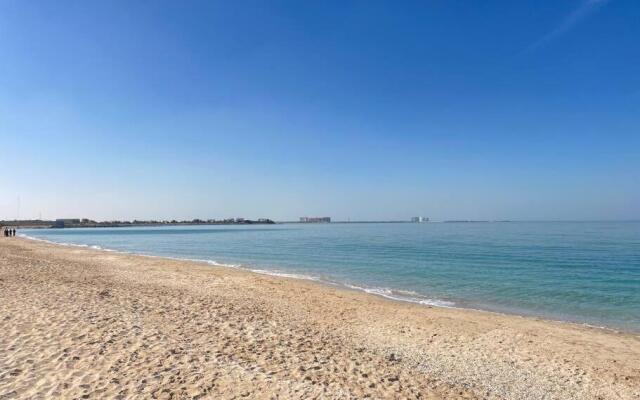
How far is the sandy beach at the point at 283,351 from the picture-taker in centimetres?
695

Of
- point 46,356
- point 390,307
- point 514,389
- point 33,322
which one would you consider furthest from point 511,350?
point 33,322

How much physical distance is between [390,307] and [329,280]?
29.9ft

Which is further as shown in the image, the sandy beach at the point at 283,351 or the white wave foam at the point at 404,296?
the white wave foam at the point at 404,296

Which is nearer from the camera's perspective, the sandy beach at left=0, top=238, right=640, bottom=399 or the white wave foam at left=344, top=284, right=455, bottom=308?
the sandy beach at left=0, top=238, right=640, bottom=399

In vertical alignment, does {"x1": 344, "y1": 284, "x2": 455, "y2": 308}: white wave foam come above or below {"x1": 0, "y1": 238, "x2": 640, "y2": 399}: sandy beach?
below

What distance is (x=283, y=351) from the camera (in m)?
9.07

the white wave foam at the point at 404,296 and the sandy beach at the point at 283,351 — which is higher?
the sandy beach at the point at 283,351

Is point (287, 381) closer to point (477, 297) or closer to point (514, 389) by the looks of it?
point (514, 389)

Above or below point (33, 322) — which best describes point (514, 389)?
below

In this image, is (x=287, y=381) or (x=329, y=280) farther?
(x=329, y=280)

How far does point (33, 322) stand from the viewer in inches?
394

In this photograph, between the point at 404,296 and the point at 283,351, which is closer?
the point at 283,351

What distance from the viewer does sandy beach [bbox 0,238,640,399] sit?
22.8 feet

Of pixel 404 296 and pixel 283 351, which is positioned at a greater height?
pixel 283 351
